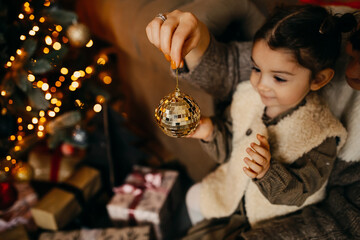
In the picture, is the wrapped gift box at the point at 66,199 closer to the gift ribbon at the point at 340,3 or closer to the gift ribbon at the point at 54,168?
the gift ribbon at the point at 54,168

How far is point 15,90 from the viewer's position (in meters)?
0.86

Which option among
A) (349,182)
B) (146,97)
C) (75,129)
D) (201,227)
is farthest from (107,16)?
(349,182)

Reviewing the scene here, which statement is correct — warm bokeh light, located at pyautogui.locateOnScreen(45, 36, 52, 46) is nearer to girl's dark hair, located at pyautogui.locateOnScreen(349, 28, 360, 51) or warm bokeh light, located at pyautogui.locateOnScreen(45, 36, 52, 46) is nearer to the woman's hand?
the woman's hand

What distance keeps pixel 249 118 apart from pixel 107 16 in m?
0.82

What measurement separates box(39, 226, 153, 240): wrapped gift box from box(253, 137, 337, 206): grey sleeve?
1.47 feet

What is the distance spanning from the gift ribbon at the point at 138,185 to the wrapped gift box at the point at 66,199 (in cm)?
16

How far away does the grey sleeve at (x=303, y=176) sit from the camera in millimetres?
583

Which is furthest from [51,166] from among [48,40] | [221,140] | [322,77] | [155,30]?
[322,77]

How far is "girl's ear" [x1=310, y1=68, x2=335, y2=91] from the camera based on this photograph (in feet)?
1.89

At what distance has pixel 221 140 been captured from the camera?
72cm

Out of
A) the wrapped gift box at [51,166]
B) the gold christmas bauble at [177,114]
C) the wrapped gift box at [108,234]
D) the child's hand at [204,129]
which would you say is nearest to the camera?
the gold christmas bauble at [177,114]

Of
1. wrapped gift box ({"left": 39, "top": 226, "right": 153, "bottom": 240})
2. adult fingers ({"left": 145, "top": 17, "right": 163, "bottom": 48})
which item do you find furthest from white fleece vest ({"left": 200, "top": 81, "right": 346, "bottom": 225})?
adult fingers ({"left": 145, "top": 17, "right": 163, "bottom": 48})

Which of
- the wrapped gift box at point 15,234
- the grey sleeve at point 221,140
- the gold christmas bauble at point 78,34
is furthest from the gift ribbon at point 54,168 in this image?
the grey sleeve at point 221,140

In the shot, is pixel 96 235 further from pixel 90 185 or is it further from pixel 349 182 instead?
pixel 349 182
